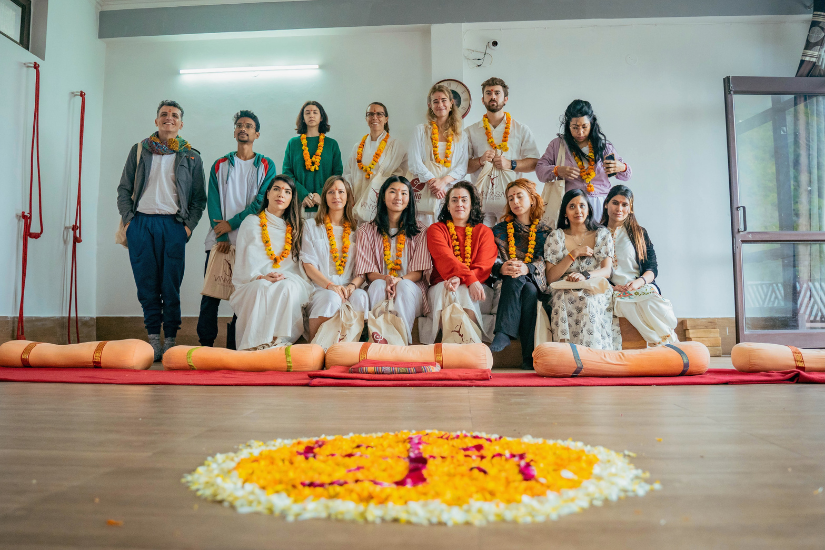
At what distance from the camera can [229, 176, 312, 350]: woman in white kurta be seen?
11.7 ft

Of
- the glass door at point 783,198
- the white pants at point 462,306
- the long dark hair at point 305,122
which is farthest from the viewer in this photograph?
the glass door at point 783,198

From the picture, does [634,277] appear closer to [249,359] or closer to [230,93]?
[249,359]

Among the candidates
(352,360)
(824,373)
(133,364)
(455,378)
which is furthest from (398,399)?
(824,373)

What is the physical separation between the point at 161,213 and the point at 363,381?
244cm

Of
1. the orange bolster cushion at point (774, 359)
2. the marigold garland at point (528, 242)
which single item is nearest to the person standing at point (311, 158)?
the marigold garland at point (528, 242)

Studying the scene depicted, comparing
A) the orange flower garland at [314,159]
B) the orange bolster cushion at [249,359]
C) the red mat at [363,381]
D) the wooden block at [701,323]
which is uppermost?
the orange flower garland at [314,159]

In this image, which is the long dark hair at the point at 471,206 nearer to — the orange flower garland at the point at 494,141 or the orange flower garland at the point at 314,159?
the orange flower garland at the point at 494,141

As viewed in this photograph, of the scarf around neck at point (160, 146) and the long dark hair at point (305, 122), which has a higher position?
the long dark hair at point (305, 122)

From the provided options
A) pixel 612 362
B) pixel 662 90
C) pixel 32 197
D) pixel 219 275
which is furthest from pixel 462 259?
pixel 32 197

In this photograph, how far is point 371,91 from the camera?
5438 mm

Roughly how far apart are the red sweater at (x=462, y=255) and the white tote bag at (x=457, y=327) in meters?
0.20

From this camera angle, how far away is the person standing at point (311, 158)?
4332 mm

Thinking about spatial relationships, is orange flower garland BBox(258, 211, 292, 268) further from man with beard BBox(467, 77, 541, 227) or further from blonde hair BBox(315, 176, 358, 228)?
man with beard BBox(467, 77, 541, 227)

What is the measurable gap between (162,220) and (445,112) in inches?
83.4
